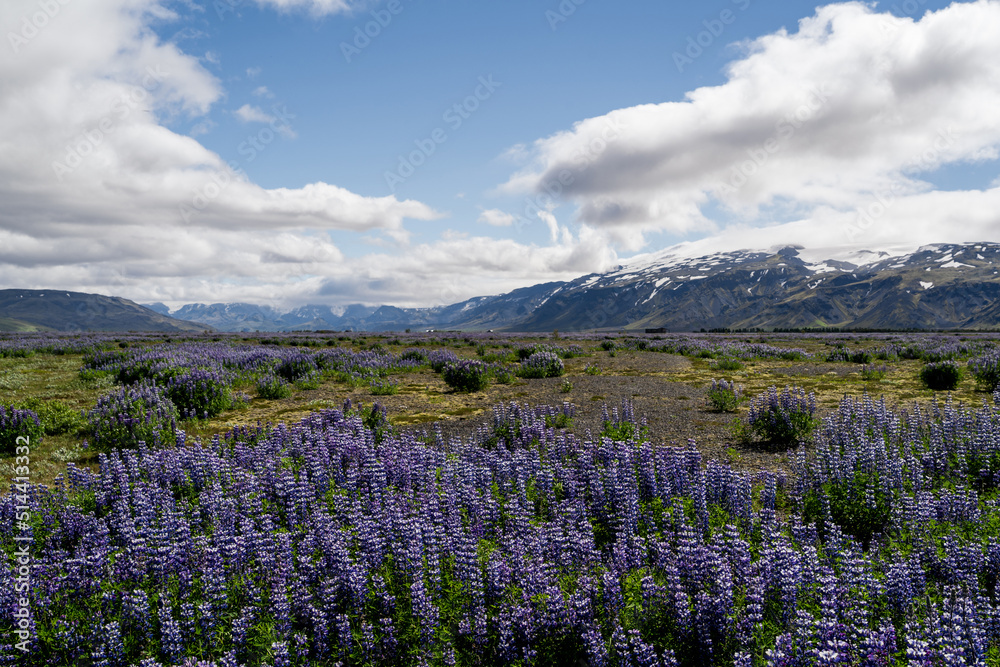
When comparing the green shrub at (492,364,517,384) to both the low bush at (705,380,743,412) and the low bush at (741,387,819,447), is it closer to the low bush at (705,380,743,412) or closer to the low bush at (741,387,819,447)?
the low bush at (705,380,743,412)

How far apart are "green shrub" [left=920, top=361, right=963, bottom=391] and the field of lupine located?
9.16 meters

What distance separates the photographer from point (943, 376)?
58.6 ft

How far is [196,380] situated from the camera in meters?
15.9

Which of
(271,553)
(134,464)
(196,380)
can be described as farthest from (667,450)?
(196,380)

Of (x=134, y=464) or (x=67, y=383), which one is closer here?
(x=134, y=464)

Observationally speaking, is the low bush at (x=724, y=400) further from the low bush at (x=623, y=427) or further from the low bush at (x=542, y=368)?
the low bush at (x=542, y=368)

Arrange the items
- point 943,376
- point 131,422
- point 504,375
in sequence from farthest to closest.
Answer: point 504,375
point 943,376
point 131,422

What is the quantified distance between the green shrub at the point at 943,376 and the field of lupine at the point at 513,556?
9156mm

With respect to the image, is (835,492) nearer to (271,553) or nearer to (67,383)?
(271,553)

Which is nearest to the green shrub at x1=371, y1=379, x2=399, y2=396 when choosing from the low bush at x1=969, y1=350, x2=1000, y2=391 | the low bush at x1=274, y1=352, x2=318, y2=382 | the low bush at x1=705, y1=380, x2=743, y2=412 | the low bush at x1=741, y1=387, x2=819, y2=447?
the low bush at x1=274, y1=352, x2=318, y2=382

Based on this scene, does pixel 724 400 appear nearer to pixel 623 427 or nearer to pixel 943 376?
pixel 623 427

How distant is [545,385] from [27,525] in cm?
1674

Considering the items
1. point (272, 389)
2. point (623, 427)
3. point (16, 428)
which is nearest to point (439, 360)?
point (272, 389)

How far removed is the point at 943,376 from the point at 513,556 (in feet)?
64.2
